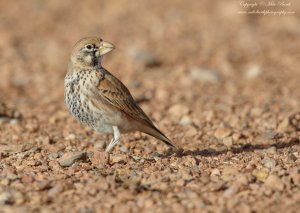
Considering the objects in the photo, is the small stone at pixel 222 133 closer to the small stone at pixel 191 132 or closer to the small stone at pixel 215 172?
the small stone at pixel 191 132

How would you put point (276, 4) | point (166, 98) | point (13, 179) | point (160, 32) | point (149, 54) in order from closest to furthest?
point (13, 179)
point (166, 98)
point (149, 54)
point (160, 32)
point (276, 4)

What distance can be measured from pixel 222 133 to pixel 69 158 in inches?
96.5

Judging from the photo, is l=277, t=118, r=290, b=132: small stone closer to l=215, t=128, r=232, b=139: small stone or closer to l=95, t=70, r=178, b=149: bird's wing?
l=215, t=128, r=232, b=139: small stone

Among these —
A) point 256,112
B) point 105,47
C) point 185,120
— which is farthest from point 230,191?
point 256,112

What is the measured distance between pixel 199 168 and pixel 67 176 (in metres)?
1.32

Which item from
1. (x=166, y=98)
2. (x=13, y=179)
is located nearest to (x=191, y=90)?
(x=166, y=98)

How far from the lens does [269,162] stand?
6988mm

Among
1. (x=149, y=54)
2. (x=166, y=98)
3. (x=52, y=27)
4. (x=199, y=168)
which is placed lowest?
(x=199, y=168)

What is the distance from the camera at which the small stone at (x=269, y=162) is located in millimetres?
6870

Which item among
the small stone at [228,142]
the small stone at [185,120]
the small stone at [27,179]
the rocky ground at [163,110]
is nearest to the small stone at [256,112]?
the rocky ground at [163,110]

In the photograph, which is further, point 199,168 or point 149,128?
point 149,128

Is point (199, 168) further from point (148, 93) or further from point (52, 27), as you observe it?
point (52, 27)

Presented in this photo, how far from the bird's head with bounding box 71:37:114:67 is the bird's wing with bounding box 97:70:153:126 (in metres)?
0.25

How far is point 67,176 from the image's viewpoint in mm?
6578
